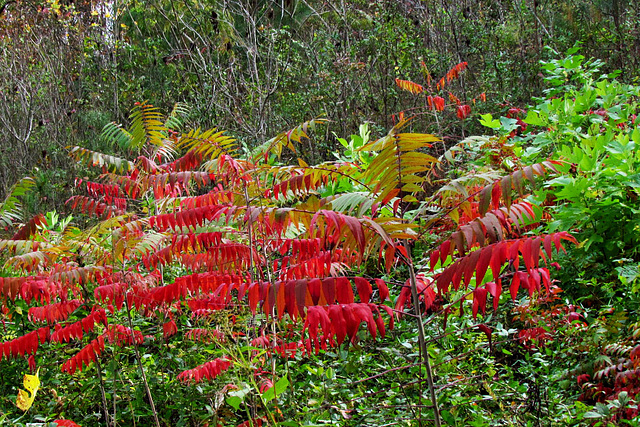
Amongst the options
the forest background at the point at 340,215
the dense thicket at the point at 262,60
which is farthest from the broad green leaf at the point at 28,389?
the dense thicket at the point at 262,60

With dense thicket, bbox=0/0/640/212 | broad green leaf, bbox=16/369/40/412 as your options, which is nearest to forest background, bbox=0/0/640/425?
dense thicket, bbox=0/0/640/212

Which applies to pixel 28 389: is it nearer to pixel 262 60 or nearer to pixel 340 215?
pixel 340 215

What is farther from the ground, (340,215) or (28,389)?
(340,215)

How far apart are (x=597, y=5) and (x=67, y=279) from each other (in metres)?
9.17

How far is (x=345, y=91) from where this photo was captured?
25.8 feet

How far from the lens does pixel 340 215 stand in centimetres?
163

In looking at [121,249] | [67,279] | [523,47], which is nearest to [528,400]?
[121,249]

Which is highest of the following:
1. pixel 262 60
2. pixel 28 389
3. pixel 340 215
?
pixel 262 60

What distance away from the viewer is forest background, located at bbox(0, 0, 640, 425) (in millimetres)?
2131

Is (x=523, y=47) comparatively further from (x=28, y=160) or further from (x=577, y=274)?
(x=28, y=160)

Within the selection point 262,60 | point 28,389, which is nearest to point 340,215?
point 28,389

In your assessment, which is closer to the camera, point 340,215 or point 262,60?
point 340,215

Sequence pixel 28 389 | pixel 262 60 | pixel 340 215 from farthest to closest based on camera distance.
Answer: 1. pixel 262 60
2. pixel 340 215
3. pixel 28 389

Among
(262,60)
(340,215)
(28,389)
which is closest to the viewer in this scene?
(28,389)
